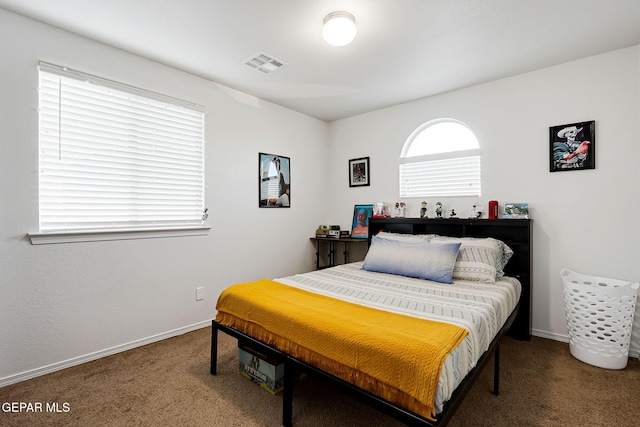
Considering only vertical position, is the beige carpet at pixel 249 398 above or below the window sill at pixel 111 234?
below

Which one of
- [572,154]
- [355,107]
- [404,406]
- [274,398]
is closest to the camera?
[404,406]

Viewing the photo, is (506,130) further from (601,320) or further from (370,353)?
(370,353)

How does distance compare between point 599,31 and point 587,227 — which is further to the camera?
point 587,227

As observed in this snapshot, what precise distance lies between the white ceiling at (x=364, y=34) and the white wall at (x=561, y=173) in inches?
7.4

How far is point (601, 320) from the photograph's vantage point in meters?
2.27

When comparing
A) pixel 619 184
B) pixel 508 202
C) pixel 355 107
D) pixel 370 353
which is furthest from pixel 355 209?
pixel 370 353

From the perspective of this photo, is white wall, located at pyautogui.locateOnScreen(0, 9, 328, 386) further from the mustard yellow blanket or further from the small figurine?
the small figurine

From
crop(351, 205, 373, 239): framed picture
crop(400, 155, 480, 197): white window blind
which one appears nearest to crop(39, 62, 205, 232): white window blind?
crop(351, 205, 373, 239): framed picture

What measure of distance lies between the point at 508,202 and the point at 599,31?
4.83ft

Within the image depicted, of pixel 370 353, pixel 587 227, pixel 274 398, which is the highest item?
pixel 587 227

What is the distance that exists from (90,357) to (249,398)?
1433 mm

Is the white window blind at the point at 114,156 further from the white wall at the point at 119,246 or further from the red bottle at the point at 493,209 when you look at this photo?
the red bottle at the point at 493,209

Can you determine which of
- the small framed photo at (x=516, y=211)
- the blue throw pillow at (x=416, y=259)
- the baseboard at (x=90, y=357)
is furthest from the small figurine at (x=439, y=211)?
the baseboard at (x=90, y=357)

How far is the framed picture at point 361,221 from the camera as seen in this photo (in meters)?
4.02
